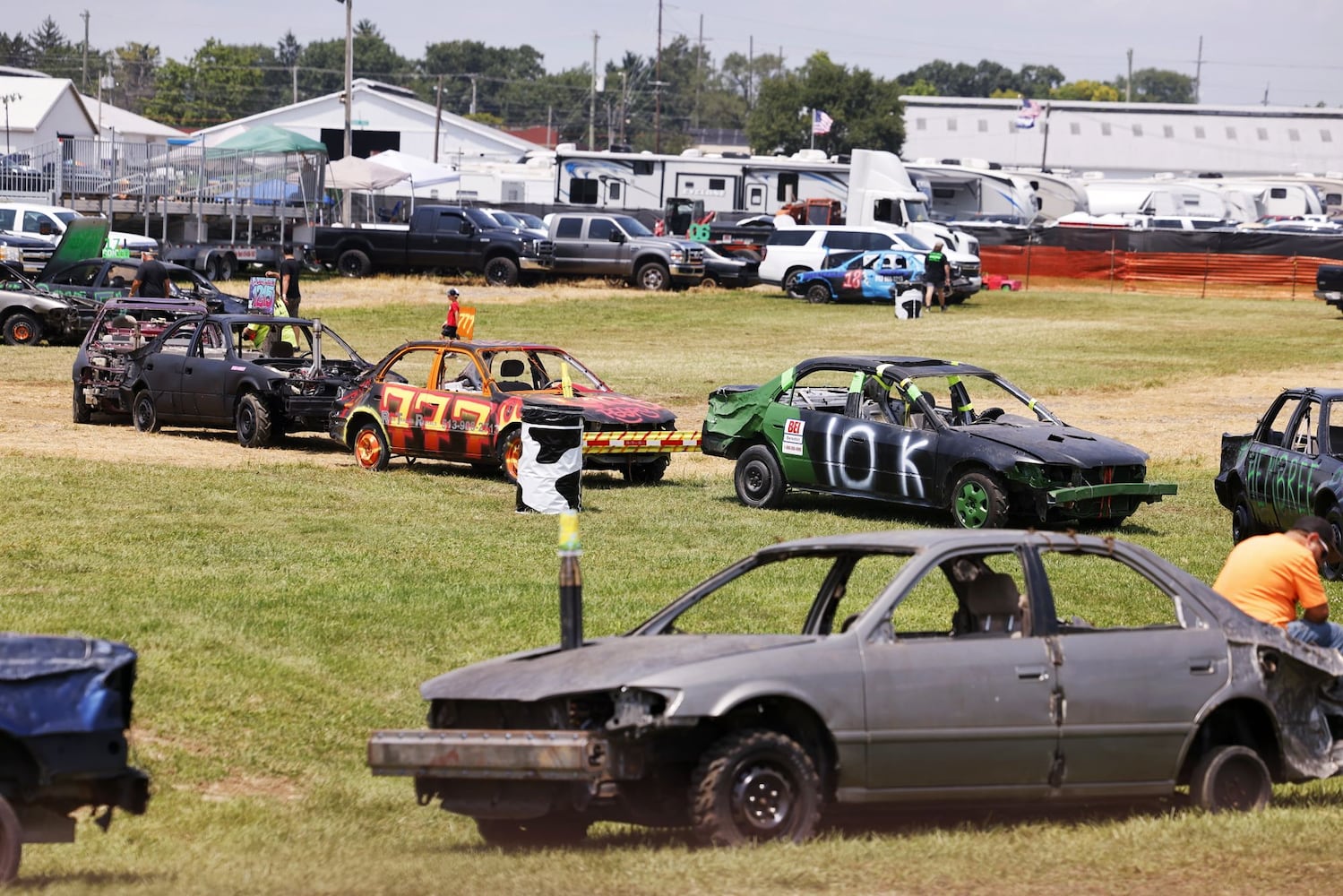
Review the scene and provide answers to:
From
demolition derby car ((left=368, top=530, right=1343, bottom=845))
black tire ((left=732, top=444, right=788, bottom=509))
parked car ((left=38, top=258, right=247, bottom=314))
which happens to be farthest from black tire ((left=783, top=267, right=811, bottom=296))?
demolition derby car ((left=368, top=530, right=1343, bottom=845))

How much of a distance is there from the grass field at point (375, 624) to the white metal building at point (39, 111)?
42460 mm

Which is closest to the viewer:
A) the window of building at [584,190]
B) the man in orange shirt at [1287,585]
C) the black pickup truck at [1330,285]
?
the man in orange shirt at [1287,585]

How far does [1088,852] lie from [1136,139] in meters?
108

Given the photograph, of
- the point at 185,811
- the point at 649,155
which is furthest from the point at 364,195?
the point at 185,811

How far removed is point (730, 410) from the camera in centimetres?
1689

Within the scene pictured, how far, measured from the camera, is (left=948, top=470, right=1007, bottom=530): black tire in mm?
14602

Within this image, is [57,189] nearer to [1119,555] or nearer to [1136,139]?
[1119,555]

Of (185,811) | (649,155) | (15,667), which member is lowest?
(185,811)

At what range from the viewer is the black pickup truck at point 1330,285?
40969 millimetres

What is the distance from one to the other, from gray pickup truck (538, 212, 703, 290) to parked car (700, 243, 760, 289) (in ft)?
1.90

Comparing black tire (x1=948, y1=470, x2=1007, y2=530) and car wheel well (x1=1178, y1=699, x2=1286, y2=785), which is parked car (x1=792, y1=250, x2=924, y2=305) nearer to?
black tire (x1=948, y1=470, x2=1007, y2=530)

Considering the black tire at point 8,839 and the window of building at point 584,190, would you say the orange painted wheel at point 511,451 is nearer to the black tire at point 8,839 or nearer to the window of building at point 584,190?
the black tire at point 8,839

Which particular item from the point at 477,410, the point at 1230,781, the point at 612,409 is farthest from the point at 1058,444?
the point at 1230,781

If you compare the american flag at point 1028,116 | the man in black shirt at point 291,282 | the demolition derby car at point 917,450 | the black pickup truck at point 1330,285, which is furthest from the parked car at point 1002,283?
the american flag at point 1028,116
